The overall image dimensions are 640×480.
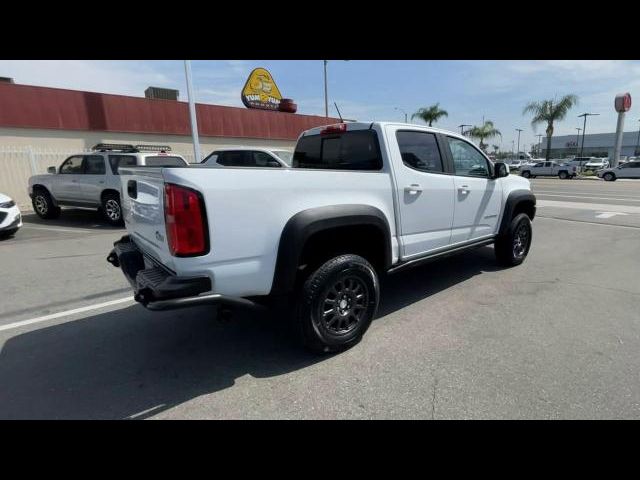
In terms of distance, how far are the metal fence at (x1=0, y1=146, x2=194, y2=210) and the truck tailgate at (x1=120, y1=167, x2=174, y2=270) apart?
12209mm

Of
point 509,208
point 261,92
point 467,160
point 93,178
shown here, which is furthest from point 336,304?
point 261,92

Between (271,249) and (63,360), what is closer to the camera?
(271,249)

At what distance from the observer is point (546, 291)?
4379mm

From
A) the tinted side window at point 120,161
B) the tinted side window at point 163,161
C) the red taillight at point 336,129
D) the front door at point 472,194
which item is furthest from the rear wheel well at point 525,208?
the tinted side window at point 120,161

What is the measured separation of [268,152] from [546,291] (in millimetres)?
6668

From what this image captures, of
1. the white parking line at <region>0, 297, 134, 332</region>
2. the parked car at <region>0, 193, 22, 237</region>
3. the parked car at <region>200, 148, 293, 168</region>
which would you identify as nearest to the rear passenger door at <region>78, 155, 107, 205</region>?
the parked car at <region>0, 193, 22, 237</region>

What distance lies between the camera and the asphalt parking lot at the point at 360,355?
239cm

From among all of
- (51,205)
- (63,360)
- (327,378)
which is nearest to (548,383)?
(327,378)

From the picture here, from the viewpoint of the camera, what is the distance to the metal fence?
1180 centimetres

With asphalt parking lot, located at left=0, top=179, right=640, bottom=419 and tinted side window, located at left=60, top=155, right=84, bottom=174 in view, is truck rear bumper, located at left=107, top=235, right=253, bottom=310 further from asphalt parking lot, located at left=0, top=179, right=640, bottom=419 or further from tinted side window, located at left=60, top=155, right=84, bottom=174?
tinted side window, located at left=60, top=155, right=84, bottom=174

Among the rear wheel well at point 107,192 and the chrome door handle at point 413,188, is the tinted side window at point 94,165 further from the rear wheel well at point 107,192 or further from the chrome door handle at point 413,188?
the chrome door handle at point 413,188

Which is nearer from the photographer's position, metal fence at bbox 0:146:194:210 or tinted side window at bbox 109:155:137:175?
tinted side window at bbox 109:155:137:175
